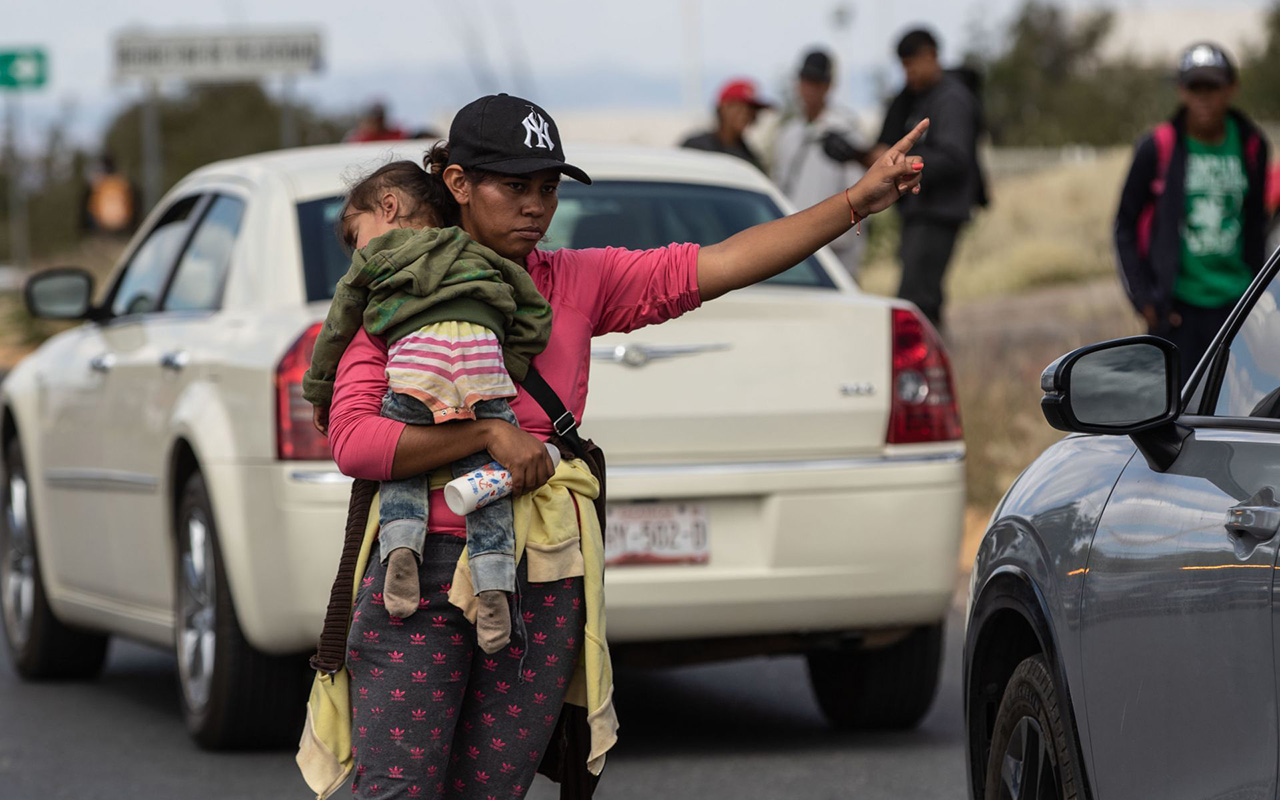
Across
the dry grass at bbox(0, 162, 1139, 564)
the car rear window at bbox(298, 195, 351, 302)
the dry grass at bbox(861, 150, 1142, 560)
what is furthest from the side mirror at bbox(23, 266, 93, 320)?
the dry grass at bbox(0, 162, 1139, 564)

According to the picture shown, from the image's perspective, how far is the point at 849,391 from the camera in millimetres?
6141

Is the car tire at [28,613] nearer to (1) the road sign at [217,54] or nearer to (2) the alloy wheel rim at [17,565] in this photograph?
(2) the alloy wheel rim at [17,565]

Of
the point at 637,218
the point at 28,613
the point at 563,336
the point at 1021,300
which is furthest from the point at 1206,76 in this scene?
the point at 1021,300

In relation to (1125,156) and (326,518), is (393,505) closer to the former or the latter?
(326,518)

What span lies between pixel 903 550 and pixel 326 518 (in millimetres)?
1586

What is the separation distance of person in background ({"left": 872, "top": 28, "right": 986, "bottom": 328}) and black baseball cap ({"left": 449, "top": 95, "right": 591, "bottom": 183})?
22.3 ft

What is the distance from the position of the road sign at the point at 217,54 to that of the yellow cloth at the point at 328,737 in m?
17.2

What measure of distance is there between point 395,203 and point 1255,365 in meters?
1.42

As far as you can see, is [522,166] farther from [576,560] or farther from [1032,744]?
[1032,744]

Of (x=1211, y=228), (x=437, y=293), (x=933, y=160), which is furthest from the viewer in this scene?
(x=933, y=160)

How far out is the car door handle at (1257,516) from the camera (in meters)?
2.93

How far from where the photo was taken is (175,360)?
6.72 metres

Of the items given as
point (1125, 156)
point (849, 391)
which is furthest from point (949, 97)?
point (1125, 156)

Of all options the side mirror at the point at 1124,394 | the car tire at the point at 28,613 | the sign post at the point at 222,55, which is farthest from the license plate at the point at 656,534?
the sign post at the point at 222,55
